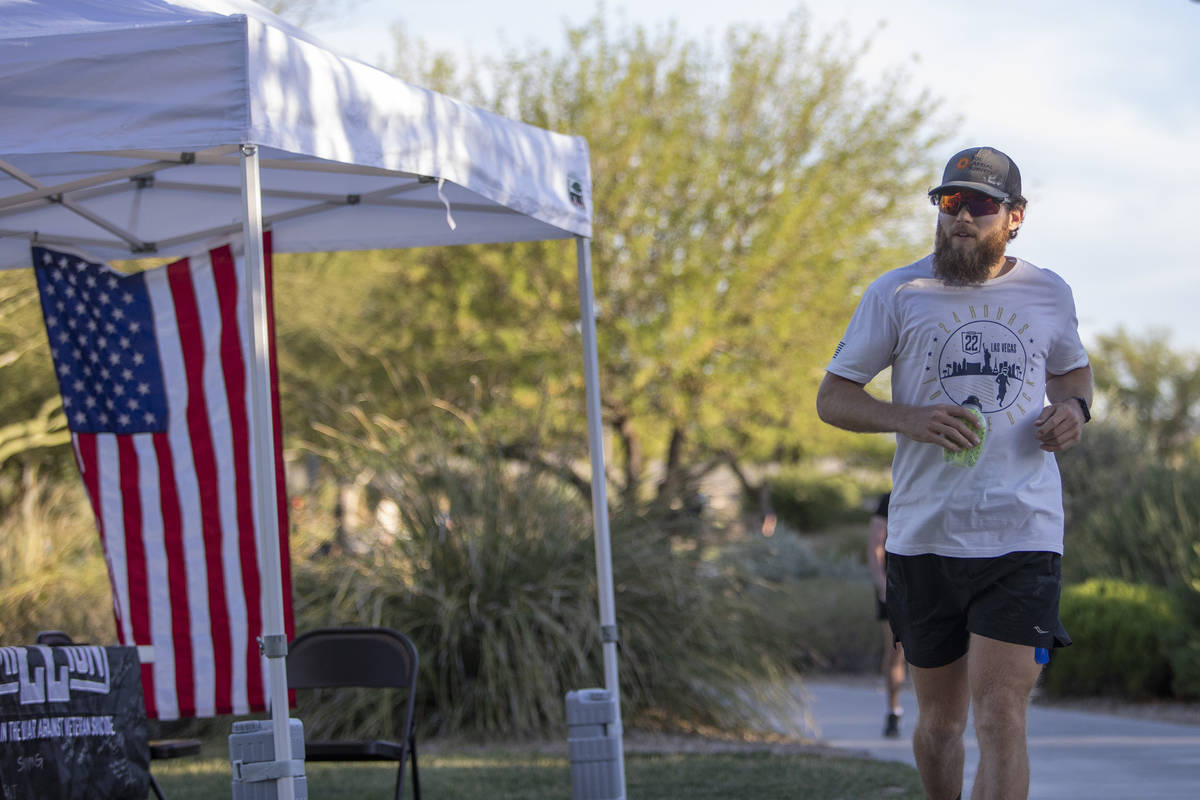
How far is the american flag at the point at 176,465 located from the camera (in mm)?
5898

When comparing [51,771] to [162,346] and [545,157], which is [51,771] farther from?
[545,157]

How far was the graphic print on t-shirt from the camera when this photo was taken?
3695mm

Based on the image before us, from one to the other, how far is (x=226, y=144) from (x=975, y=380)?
219 cm

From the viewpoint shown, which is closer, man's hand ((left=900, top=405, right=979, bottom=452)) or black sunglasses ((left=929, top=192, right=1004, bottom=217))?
man's hand ((left=900, top=405, right=979, bottom=452))

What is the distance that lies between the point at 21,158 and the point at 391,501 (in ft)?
14.5

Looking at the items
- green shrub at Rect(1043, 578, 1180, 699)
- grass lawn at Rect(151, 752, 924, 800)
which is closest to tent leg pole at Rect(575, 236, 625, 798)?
grass lawn at Rect(151, 752, 924, 800)

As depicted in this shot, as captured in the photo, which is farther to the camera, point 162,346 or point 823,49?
point 823,49

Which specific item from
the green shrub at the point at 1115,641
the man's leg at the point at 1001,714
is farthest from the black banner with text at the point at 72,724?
the green shrub at the point at 1115,641

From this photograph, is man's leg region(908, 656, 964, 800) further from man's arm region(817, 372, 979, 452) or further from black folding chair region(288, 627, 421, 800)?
black folding chair region(288, 627, 421, 800)

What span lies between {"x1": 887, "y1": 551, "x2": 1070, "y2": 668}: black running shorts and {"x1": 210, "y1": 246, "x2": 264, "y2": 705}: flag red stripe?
3178 millimetres

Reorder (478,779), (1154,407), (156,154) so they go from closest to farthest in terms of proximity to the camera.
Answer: (156,154), (478,779), (1154,407)

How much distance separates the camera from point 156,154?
198 inches

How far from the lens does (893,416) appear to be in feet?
12.1

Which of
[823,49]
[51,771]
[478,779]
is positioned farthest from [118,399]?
[823,49]
